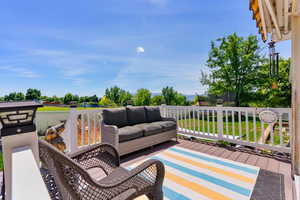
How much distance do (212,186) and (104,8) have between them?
658cm

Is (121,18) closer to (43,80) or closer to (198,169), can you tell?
(198,169)

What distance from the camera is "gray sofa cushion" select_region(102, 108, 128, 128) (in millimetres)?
3635

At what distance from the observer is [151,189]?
4.77 ft

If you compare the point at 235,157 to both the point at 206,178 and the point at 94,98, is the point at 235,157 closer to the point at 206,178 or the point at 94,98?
the point at 206,178

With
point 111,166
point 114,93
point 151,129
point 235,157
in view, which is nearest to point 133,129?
point 151,129

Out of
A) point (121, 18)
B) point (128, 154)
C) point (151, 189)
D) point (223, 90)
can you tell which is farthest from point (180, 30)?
point (223, 90)

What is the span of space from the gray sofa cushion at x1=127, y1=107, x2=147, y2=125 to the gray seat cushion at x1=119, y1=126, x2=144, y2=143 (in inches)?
18.7

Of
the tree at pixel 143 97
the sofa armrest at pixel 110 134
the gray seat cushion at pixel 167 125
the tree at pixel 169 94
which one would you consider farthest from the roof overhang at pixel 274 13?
the tree at pixel 143 97

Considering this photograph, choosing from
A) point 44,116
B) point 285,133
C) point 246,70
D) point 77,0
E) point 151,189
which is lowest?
point 285,133

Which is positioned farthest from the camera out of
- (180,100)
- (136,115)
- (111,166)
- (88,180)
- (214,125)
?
(180,100)

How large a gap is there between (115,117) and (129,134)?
0.67 m

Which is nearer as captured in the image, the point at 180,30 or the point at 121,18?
the point at 121,18

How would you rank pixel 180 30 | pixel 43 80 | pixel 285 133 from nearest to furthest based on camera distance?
pixel 285 133 → pixel 180 30 → pixel 43 80

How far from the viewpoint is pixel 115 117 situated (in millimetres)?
3723
